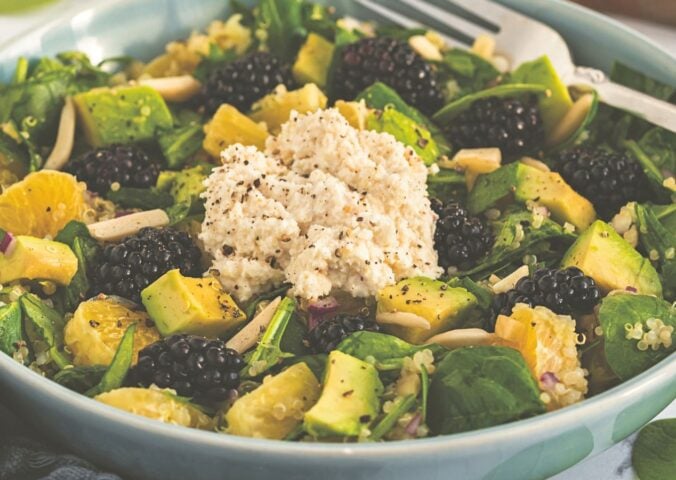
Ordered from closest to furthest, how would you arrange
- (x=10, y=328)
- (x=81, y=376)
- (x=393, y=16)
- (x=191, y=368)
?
(x=191, y=368) → (x=81, y=376) → (x=10, y=328) → (x=393, y=16)

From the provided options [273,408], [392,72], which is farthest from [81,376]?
[392,72]

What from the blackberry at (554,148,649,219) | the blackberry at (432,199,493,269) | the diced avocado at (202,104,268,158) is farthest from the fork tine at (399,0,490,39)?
the blackberry at (432,199,493,269)

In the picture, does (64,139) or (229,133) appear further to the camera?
(64,139)

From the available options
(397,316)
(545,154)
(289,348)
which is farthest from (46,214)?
(545,154)

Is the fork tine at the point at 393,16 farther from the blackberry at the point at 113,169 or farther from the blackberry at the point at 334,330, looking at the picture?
the blackberry at the point at 334,330

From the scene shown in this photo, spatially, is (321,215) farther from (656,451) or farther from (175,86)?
(175,86)

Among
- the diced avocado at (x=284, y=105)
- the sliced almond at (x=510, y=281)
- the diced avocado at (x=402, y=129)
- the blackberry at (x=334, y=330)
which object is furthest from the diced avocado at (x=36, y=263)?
the sliced almond at (x=510, y=281)

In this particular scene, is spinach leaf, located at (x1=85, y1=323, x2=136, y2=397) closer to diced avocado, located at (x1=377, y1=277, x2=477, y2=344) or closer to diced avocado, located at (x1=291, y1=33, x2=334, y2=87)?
diced avocado, located at (x1=377, y1=277, x2=477, y2=344)

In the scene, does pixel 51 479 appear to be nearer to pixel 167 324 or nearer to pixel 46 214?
pixel 167 324
